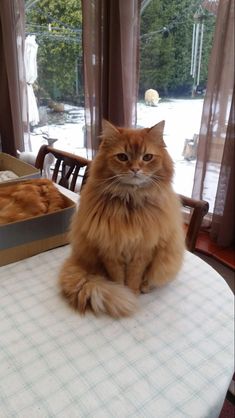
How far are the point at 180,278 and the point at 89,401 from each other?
1.49 feet

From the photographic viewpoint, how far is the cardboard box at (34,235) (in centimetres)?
91

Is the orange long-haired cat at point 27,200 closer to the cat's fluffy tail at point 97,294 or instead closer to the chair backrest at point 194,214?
the cat's fluffy tail at point 97,294

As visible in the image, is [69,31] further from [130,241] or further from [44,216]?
[130,241]

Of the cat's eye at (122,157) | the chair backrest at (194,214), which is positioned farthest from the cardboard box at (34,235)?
the chair backrest at (194,214)

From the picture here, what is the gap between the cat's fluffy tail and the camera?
29.7 inches

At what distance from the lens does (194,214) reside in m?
1.07

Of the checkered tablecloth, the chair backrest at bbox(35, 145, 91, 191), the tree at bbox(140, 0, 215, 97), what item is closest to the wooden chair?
the chair backrest at bbox(35, 145, 91, 191)

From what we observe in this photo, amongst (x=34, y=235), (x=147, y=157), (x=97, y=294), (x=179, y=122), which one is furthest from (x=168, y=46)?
(x=97, y=294)

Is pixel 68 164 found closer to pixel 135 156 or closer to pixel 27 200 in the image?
pixel 27 200

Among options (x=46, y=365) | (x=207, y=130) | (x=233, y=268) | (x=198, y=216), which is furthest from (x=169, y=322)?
(x=207, y=130)

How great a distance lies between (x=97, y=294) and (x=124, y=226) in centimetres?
18

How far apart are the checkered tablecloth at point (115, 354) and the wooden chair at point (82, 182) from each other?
9.5 inches

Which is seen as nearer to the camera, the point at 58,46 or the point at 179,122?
the point at 179,122

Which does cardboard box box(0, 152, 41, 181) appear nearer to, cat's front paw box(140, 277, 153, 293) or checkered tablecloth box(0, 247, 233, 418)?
checkered tablecloth box(0, 247, 233, 418)
